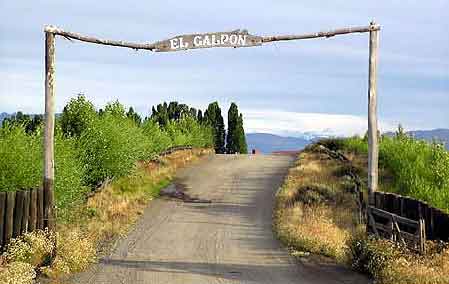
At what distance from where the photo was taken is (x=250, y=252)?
1945cm

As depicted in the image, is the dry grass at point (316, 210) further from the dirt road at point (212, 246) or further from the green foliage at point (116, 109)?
the green foliage at point (116, 109)

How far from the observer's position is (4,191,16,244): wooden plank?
49.6 feet

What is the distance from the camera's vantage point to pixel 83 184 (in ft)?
88.3

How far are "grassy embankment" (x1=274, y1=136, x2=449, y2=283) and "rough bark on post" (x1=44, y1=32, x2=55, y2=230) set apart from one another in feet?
24.0

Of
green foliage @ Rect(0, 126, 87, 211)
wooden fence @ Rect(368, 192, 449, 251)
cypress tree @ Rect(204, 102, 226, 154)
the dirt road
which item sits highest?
cypress tree @ Rect(204, 102, 226, 154)

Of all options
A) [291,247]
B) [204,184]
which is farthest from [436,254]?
[204,184]

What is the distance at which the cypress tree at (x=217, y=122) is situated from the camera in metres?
71.4

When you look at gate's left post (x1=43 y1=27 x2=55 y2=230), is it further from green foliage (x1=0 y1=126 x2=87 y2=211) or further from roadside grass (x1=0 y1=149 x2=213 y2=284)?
green foliage (x1=0 y1=126 x2=87 y2=211)

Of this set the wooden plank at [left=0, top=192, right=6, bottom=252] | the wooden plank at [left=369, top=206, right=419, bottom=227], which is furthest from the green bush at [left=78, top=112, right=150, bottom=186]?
the wooden plank at [left=369, top=206, right=419, bottom=227]

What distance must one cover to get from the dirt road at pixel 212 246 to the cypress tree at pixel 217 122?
3568 cm

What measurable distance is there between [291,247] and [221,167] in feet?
71.0

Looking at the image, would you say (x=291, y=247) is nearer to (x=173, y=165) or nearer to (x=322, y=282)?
(x=322, y=282)

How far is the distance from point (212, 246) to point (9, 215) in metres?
7.13

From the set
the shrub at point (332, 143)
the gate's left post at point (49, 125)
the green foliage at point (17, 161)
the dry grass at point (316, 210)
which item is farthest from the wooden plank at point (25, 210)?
the shrub at point (332, 143)
